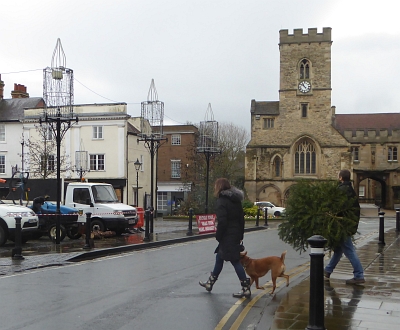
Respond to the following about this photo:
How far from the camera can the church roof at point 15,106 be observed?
4905 centimetres

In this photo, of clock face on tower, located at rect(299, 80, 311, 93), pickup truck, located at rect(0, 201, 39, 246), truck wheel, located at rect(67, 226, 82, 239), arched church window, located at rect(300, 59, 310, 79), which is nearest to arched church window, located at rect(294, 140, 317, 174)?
clock face on tower, located at rect(299, 80, 311, 93)

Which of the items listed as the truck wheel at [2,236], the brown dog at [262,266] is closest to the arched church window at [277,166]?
the truck wheel at [2,236]

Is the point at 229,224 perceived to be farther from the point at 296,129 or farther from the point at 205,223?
the point at 296,129

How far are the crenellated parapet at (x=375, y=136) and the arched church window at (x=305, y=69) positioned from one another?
12.5 meters

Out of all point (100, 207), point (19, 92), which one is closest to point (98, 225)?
point (100, 207)

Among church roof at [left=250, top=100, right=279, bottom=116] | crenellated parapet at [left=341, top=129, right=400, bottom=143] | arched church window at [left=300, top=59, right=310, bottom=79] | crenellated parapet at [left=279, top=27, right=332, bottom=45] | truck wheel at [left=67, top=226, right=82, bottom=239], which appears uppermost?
crenellated parapet at [left=279, top=27, right=332, bottom=45]

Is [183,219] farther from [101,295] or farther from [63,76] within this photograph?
[101,295]

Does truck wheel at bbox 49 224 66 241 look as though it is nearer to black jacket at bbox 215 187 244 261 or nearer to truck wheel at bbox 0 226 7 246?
truck wheel at bbox 0 226 7 246

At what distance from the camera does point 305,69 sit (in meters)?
60.1

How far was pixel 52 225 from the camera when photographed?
18.6m

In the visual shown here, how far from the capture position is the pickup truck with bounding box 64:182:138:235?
66.2 ft

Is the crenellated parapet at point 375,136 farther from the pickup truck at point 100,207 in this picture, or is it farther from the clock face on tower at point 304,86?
the pickup truck at point 100,207

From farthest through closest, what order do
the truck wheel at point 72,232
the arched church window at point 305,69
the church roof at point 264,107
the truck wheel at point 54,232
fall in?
the church roof at point 264,107 < the arched church window at point 305,69 < the truck wheel at point 72,232 < the truck wheel at point 54,232

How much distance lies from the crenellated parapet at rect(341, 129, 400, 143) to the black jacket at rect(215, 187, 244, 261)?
6263 centimetres
